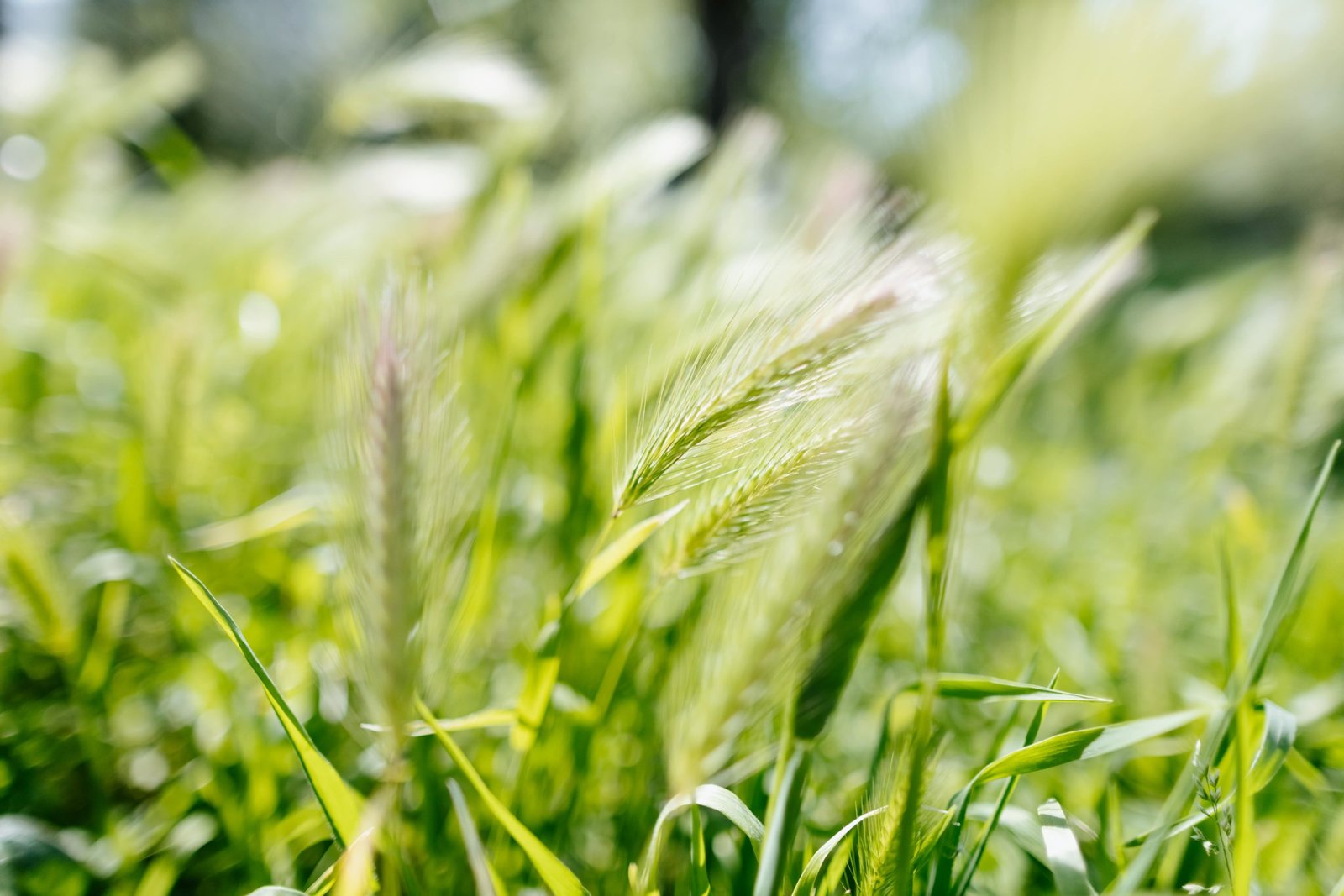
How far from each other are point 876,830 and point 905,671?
0.65m

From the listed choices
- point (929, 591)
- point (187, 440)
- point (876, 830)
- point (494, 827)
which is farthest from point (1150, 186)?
point (187, 440)

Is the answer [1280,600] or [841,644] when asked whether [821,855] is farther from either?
[1280,600]

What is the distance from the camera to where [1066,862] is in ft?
1.55

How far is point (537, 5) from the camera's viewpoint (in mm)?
12203

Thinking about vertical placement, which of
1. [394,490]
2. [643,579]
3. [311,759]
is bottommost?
[643,579]

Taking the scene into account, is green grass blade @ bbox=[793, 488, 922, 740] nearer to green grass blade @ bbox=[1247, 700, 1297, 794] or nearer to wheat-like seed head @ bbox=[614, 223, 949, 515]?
wheat-like seed head @ bbox=[614, 223, 949, 515]

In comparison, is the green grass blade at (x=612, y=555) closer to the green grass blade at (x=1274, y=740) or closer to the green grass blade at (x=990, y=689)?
the green grass blade at (x=990, y=689)

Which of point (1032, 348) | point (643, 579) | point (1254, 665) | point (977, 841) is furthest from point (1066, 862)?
Answer: point (643, 579)

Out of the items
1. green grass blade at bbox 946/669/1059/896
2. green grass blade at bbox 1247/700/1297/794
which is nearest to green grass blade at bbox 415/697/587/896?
green grass blade at bbox 946/669/1059/896

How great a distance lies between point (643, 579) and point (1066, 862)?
1.36ft

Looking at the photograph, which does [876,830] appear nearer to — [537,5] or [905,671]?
[905,671]

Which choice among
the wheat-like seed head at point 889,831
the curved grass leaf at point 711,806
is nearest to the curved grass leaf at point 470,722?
the curved grass leaf at point 711,806

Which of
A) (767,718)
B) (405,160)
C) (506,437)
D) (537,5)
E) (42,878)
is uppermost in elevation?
(537,5)

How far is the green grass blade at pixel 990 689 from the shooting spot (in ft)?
1.57
